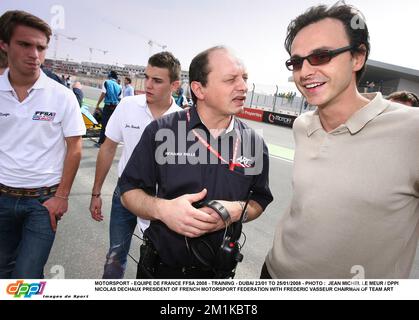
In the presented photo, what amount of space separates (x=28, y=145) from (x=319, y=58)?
190 cm

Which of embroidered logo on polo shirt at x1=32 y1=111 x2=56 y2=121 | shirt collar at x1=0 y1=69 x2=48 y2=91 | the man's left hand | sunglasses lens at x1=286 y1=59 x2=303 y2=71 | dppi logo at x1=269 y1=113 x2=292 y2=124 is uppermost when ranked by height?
sunglasses lens at x1=286 y1=59 x2=303 y2=71

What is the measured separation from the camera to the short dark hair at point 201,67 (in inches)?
67.2

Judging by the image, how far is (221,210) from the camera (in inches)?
50.9

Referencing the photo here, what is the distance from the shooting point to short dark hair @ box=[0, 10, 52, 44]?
1822mm

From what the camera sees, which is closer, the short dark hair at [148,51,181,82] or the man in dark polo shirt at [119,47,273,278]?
the man in dark polo shirt at [119,47,273,278]

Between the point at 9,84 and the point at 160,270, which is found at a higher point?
the point at 9,84

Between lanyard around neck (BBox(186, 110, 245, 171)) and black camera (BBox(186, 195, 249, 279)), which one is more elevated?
lanyard around neck (BBox(186, 110, 245, 171))

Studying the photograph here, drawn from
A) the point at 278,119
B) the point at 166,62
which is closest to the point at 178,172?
the point at 166,62

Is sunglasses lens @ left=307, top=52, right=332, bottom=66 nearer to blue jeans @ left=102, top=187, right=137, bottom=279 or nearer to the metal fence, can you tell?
blue jeans @ left=102, top=187, right=137, bottom=279

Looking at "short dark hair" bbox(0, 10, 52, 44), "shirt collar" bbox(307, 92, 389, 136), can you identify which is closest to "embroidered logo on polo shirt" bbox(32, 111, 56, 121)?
"short dark hair" bbox(0, 10, 52, 44)

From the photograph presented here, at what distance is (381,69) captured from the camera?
23.8m

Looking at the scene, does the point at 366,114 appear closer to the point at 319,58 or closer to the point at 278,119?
the point at 319,58

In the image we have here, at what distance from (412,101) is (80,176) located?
5.37m
